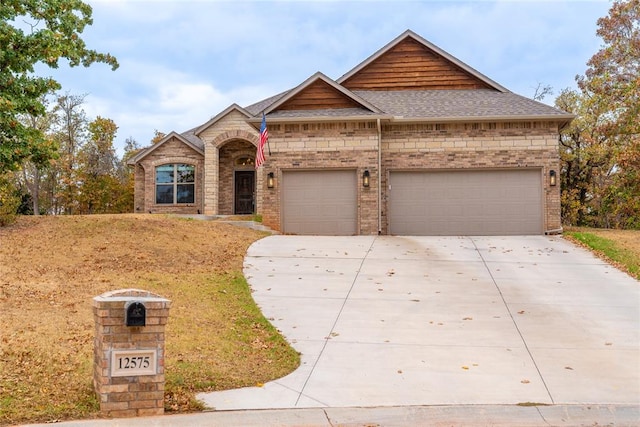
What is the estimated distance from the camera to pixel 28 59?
12547mm

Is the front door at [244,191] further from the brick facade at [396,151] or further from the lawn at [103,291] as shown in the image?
the lawn at [103,291]

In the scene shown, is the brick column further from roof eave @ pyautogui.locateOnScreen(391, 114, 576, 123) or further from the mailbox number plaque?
the mailbox number plaque

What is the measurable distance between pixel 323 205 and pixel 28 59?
9166 millimetres

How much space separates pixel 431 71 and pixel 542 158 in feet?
19.4

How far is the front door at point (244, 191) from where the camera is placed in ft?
73.9

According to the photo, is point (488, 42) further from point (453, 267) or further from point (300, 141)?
point (453, 267)

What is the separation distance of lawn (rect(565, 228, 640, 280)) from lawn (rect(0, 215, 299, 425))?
8.20 meters

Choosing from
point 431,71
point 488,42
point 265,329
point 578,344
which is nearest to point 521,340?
point 578,344

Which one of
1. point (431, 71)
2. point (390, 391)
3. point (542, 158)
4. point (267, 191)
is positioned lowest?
point (390, 391)

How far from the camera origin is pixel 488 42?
2266 cm

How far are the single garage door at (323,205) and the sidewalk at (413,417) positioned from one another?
12.6 meters

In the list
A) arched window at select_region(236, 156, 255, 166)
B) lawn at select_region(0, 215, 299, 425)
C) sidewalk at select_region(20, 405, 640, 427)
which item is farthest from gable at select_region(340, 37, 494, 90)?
sidewalk at select_region(20, 405, 640, 427)

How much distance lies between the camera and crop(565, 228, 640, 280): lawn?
39.2 feet

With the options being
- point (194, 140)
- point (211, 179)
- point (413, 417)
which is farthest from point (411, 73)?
point (413, 417)
